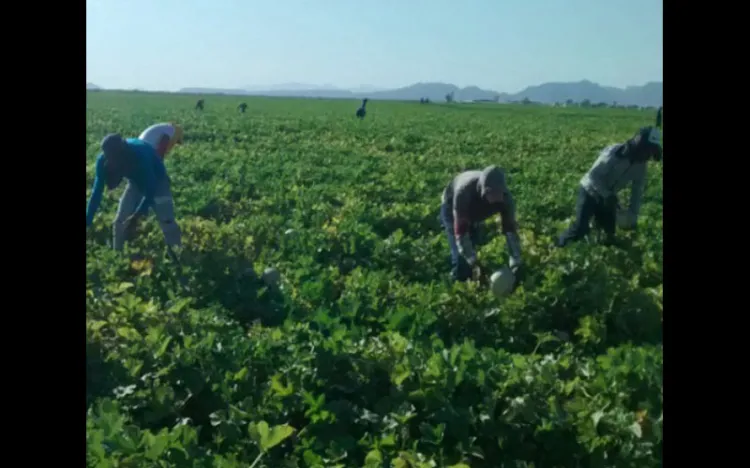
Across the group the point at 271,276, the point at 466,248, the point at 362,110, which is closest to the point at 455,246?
the point at 466,248

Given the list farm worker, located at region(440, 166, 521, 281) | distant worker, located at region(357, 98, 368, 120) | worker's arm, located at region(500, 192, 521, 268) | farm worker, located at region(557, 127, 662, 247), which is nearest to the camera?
distant worker, located at region(357, 98, 368, 120)

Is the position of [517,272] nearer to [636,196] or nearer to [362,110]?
[636,196]

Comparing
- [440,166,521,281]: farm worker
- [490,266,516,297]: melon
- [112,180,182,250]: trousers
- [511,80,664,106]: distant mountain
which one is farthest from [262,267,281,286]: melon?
[511,80,664,106]: distant mountain

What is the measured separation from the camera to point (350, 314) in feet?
15.9

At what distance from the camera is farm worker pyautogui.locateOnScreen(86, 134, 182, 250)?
5398 millimetres

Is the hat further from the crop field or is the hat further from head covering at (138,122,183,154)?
head covering at (138,122,183,154)

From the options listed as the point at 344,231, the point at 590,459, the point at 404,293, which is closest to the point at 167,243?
the point at 344,231

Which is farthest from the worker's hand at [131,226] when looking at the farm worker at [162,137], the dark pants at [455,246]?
the dark pants at [455,246]

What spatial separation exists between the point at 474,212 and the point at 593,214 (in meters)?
1.27

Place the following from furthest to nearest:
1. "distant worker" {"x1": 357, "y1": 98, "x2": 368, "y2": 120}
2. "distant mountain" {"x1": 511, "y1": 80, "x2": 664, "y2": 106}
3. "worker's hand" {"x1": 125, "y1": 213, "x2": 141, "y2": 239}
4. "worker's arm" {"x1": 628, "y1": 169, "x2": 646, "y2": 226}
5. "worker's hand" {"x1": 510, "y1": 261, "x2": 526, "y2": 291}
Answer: "worker's arm" {"x1": 628, "y1": 169, "x2": 646, "y2": 226}
"worker's hand" {"x1": 125, "y1": 213, "x2": 141, "y2": 239}
"worker's hand" {"x1": 510, "y1": 261, "x2": 526, "y2": 291}
"distant worker" {"x1": 357, "y1": 98, "x2": 368, "y2": 120}
"distant mountain" {"x1": 511, "y1": 80, "x2": 664, "y2": 106}

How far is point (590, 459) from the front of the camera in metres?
3.60

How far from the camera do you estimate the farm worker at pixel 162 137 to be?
5.69 m
